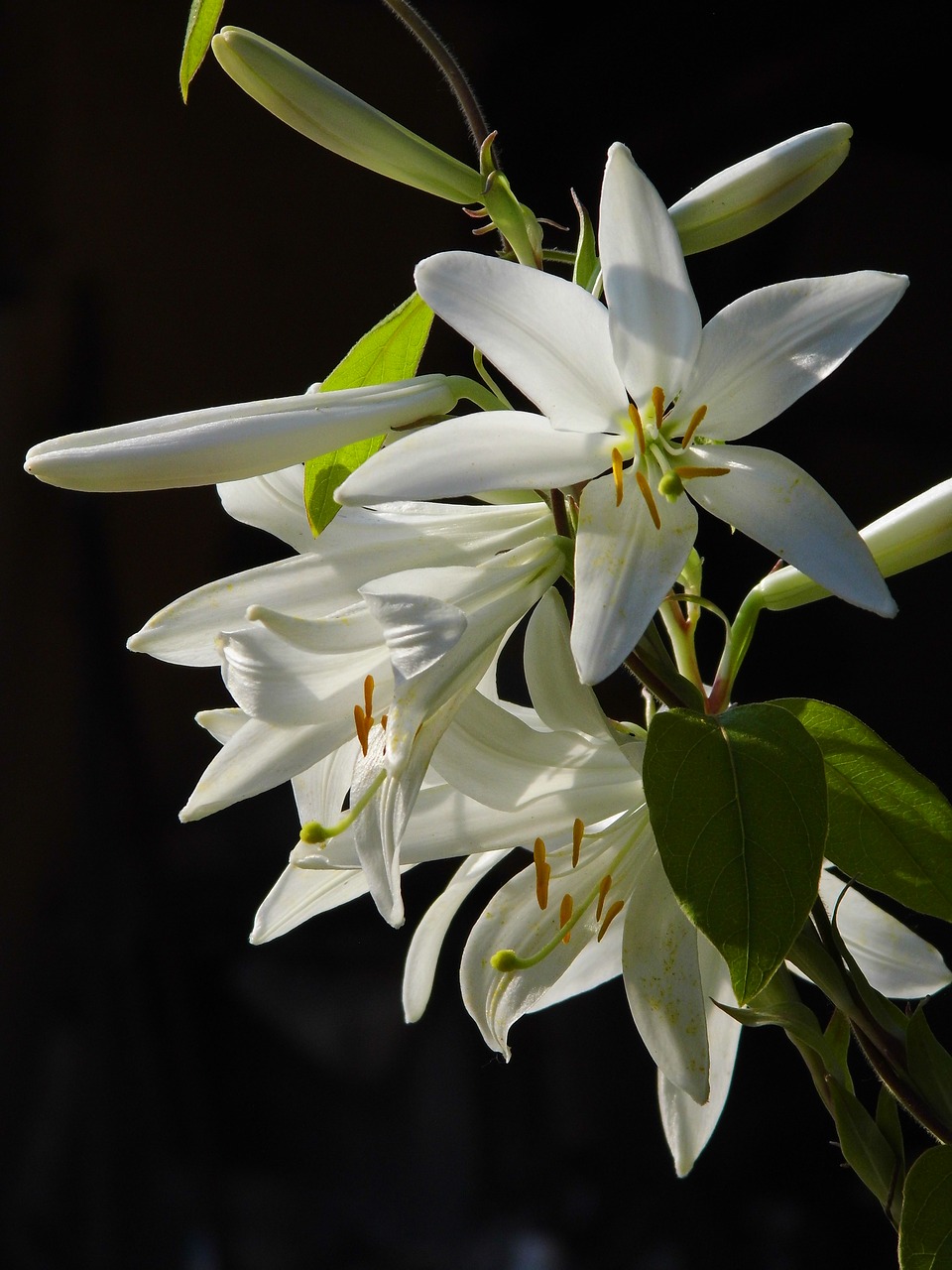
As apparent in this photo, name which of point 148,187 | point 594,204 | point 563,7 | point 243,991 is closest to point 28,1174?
point 243,991

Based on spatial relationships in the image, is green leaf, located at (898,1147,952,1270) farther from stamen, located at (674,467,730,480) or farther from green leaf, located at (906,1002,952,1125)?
stamen, located at (674,467,730,480)

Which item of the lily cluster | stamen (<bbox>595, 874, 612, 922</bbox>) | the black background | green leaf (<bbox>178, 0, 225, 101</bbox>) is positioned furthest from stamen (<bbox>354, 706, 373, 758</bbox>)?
the black background

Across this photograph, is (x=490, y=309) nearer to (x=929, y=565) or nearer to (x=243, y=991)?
(x=929, y=565)

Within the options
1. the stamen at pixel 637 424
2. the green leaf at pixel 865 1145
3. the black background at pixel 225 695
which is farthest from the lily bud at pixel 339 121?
the black background at pixel 225 695

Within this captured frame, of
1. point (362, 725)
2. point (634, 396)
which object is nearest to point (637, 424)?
point (634, 396)

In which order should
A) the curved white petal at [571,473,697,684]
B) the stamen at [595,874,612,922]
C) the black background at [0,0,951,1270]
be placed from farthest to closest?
the black background at [0,0,951,1270], the stamen at [595,874,612,922], the curved white petal at [571,473,697,684]

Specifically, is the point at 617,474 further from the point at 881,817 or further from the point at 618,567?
the point at 881,817

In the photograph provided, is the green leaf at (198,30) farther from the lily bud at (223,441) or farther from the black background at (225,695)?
the black background at (225,695)
